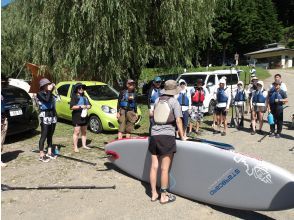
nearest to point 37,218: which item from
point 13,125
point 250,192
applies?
point 250,192

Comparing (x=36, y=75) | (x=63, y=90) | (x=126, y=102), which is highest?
(x=36, y=75)

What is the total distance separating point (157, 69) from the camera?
16.7 metres

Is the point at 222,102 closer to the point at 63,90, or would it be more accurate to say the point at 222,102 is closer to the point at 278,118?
the point at 278,118

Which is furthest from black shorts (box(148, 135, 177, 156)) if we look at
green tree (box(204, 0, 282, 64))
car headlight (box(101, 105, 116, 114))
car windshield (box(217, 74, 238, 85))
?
green tree (box(204, 0, 282, 64))

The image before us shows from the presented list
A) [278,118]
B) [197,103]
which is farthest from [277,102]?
[197,103]

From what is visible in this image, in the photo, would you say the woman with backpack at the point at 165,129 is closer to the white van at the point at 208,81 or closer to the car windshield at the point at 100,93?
the car windshield at the point at 100,93

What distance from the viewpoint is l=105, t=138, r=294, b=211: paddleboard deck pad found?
5020 mm

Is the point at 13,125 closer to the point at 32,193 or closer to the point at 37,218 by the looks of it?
the point at 32,193

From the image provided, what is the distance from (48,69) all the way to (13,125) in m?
6.79

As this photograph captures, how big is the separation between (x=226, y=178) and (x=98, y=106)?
6.12 m

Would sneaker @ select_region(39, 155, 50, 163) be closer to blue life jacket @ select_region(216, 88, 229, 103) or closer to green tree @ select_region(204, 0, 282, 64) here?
blue life jacket @ select_region(216, 88, 229, 103)

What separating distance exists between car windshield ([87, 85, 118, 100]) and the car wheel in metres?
0.70

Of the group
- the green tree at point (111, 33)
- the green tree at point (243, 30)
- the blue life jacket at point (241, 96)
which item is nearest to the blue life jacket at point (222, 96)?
the blue life jacket at point (241, 96)

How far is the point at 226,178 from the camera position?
17.9 feet
